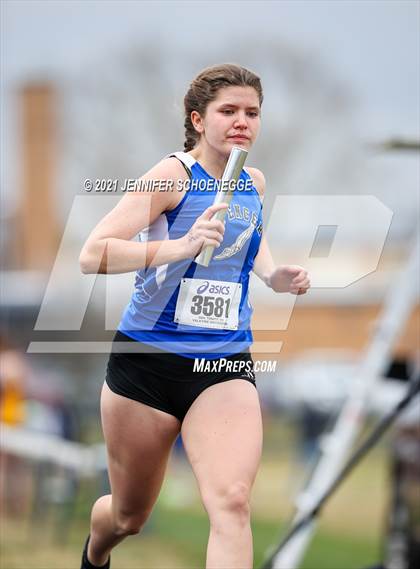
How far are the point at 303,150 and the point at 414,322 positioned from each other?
16.2 feet

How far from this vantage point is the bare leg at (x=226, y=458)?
13.2ft

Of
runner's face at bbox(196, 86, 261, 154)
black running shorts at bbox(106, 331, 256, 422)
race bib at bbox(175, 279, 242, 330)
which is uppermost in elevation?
runner's face at bbox(196, 86, 261, 154)

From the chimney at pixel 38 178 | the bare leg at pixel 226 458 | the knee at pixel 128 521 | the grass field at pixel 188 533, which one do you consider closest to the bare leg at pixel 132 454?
the knee at pixel 128 521

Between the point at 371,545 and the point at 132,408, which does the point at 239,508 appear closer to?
the point at 132,408

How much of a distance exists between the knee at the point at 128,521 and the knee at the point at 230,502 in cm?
67

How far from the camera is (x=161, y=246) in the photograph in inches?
163

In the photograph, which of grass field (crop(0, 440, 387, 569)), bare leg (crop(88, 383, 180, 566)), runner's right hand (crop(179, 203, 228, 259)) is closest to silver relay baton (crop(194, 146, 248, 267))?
runner's right hand (crop(179, 203, 228, 259))

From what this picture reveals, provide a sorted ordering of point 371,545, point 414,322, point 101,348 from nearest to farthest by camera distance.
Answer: point 101,348, point 371,545, point 414,322

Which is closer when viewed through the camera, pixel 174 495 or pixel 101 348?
pixel 101 348

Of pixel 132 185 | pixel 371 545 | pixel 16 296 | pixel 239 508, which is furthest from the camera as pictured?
pixel 16 296

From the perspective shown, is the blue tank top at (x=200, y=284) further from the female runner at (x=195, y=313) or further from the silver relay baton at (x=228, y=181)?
the silver relay baton at (x=228, y=181)

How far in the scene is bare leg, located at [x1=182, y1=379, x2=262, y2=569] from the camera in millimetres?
4012

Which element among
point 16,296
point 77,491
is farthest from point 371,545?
point 16,296

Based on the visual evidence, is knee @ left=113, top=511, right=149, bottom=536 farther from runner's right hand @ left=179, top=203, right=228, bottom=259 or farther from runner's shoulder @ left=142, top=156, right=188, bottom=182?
runner's shoulder @ left=142, top=156, right=188, bottom=182
